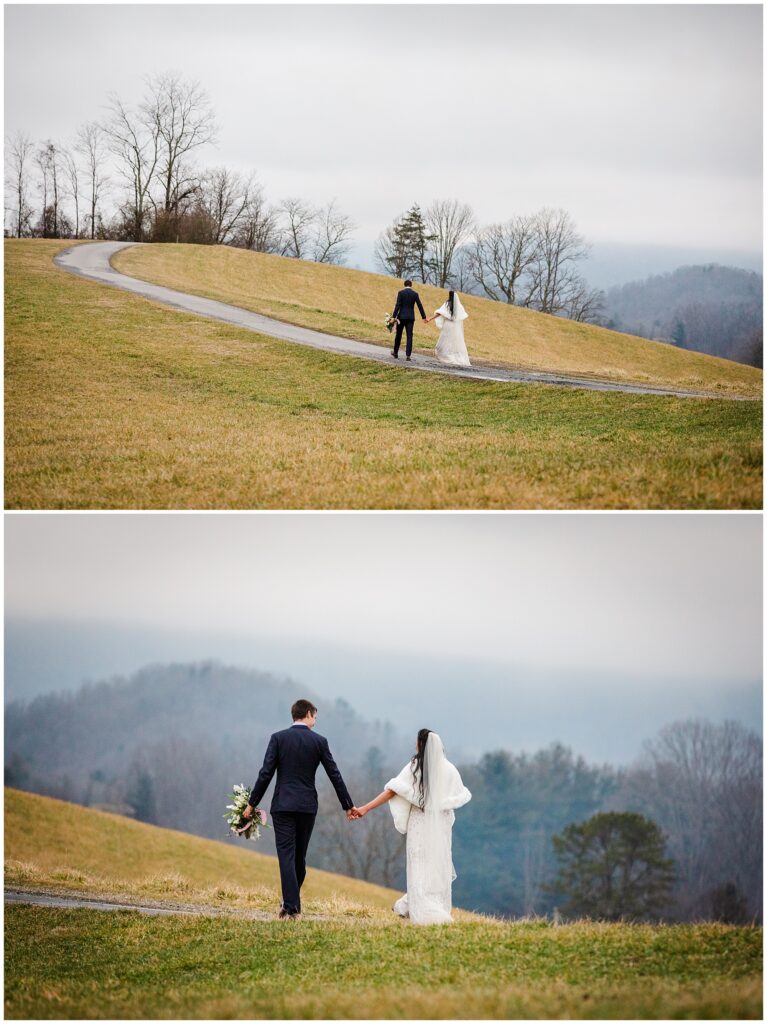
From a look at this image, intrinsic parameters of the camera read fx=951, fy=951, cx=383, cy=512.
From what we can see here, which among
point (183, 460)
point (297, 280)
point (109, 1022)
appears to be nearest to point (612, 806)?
point (297, 280)

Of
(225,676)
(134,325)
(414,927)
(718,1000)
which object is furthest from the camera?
(225,676)

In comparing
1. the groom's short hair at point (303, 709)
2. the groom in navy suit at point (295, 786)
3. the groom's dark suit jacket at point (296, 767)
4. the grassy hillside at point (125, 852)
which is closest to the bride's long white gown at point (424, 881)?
the groom in navy suit at point (295, 786)

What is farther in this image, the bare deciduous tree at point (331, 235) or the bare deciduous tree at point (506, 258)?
the bare deciduous tree at point (331, 235)

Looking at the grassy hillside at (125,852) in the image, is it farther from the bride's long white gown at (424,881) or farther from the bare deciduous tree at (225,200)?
the bare deciduous tree at (225,200)

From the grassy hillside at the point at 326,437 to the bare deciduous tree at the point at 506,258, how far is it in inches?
3102

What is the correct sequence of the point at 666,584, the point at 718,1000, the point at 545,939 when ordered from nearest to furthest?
the point at 718,1000
the point at 545,939
the point at 666,584

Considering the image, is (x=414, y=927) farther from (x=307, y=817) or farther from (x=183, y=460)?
(x=183, y=460)

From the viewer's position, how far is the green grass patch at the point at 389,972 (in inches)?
271

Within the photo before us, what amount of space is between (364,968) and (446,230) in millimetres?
108952

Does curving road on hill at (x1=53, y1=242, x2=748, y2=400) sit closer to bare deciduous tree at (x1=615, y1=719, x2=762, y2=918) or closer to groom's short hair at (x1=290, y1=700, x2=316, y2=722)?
groom's short hair at (x1=290, y1=700, x2=316, y2=722)

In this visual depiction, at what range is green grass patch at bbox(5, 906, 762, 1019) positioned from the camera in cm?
688

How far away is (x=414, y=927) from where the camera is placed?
9.42 meters

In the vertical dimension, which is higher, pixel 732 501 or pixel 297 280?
pixel 297 280

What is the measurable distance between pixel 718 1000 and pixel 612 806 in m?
96.3
